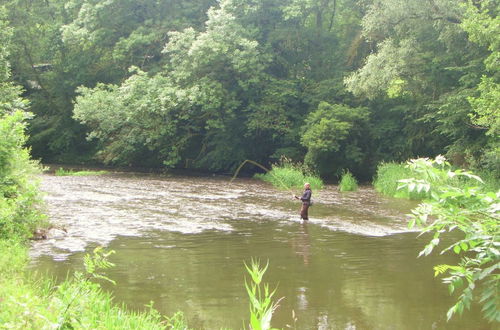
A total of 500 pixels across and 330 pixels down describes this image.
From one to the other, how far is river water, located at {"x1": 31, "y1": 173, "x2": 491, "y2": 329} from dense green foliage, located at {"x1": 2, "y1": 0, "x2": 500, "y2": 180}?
845 centimetres

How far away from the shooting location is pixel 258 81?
1266 inches

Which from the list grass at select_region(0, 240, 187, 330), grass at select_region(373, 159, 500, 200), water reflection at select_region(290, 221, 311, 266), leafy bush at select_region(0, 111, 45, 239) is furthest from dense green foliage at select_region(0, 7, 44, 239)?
grass at select_region(373, 159, 500, 200)

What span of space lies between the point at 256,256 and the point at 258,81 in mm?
22474

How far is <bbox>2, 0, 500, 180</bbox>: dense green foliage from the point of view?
1009 inches

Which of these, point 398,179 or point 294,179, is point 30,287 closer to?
point 398,179

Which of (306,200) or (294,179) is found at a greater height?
(294,179)

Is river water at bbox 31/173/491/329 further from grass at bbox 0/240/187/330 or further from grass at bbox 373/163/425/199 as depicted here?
grass at bbox 373/163/425/199

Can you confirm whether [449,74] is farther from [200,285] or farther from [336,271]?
[200,285]

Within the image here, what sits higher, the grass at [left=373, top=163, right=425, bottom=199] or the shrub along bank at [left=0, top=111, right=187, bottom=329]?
the grass at [left=373, top=163, right=425, bottom=199]

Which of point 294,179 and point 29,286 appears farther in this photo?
point 294,179

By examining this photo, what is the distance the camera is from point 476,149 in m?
23.3

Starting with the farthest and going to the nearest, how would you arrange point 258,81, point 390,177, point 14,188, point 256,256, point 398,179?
point 258,81 < point 390,177 < point 398,179 < point 14,188 < point 256,256

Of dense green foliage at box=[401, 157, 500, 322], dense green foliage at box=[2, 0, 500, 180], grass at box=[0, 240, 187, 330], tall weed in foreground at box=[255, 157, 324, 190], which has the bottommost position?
grass at box=[0, 240, 187, 330]

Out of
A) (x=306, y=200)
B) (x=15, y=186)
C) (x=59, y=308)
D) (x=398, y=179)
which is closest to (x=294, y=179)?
(x=398, y=179)
